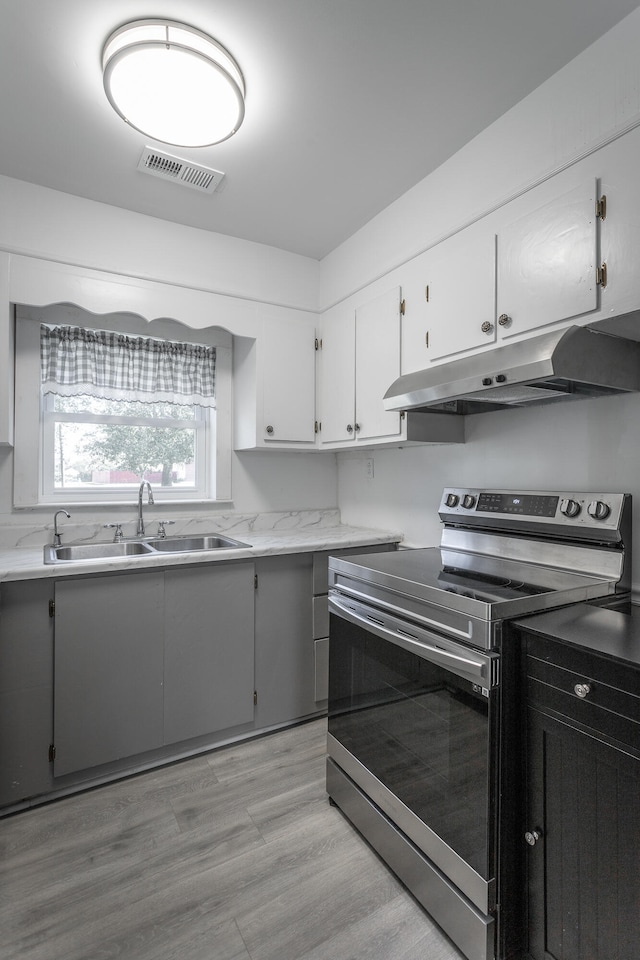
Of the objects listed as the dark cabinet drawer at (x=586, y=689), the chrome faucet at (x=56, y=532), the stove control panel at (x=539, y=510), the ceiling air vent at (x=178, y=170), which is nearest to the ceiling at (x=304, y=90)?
the ceiling air vent at (x=178, y=170)

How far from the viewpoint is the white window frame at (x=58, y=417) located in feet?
7.72

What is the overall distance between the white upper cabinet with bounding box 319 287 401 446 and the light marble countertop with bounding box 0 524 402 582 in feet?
1.73

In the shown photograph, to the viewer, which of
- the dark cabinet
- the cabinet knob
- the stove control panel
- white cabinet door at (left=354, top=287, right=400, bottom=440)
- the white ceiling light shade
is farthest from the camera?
white cabinet door at (left=354, top=287, right=400, bottom=440)

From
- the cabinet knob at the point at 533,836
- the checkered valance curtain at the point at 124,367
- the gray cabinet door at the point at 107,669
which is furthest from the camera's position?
the checkered valance curtain at the point at 124,367

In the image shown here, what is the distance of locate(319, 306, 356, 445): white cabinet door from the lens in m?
2.58

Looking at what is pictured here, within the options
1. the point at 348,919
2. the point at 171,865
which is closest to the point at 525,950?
the point at 348,919

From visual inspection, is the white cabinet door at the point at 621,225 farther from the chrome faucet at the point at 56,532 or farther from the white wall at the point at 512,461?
the chrome faucet at the point at 56,532

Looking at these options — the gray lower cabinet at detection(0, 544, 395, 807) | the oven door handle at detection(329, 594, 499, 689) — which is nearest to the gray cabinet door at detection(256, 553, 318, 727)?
the gray lower cabinet at detection(0, 544, 395, 807)

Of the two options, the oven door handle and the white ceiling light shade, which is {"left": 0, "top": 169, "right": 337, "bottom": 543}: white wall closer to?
the white ceiling light shade

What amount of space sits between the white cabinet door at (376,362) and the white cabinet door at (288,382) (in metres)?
0.41

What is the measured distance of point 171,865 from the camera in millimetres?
1568

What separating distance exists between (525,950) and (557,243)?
1940mm

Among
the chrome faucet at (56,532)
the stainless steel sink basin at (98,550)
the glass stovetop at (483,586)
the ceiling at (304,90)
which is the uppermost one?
the ceiling at (304,90)

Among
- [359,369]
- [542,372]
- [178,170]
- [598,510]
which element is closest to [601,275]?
[542,372]
